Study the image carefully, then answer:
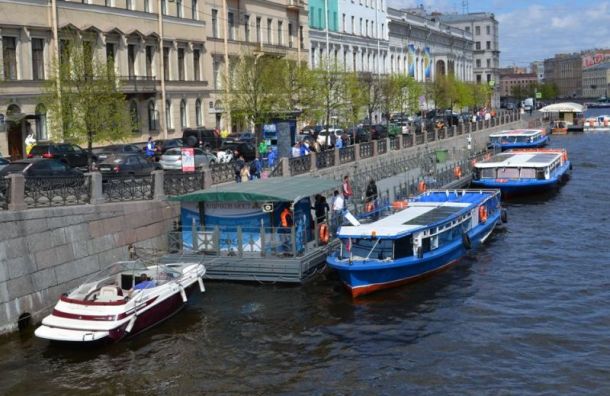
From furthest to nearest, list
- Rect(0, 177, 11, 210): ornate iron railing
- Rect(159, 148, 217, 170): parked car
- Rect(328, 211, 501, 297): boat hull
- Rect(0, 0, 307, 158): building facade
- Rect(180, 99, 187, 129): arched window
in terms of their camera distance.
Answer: Rect(180, 99, 187, 129): arched window < Rect(0, 0, 307, 158): building facade < Rect(159, 148, 217, 170): parked car < Rect(328, 211, 501, 297): boat hull < Rect(0, 177, 11, 210): ornate iron railing

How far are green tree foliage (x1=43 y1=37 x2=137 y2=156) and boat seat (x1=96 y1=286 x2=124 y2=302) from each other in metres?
11.9

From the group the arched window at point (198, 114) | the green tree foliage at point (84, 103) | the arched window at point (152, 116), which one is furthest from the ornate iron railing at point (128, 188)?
the arched window at point (198, 114)

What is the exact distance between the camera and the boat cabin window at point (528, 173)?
41812 millimetres

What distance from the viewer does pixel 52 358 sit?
17.9m

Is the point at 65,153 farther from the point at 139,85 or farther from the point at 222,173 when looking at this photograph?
the point at 139,85

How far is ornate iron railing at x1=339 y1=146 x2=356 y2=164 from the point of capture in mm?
38094

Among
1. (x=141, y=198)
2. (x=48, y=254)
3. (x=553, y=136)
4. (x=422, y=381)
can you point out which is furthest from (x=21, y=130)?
(x=553, y=136)

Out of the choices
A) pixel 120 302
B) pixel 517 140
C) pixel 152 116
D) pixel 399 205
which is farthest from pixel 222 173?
pixel 517 140

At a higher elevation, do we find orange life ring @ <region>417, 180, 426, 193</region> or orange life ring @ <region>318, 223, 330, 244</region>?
orange life ring @ <region>417, 180, 426, 193</region>

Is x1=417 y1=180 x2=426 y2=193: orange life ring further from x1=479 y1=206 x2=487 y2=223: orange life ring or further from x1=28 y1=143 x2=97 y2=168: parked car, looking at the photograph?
x1=28 y1=143 x2=97 y2=168: parked car

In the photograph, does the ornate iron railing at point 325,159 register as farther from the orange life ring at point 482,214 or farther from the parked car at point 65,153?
the parked car at point 65,153

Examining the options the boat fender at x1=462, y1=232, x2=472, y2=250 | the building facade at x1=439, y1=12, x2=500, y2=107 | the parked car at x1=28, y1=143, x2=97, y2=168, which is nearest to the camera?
the boat fender at x1=462, y1=232, x2=472, y2=250

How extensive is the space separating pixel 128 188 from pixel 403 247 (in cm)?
789

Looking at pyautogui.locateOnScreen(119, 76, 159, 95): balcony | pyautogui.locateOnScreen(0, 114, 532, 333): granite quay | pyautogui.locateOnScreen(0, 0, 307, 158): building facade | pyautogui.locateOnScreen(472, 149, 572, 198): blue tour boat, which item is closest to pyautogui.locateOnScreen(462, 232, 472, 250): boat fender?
pyautogui.locateOnScreen(0, 114, 532, 333): granite quay
